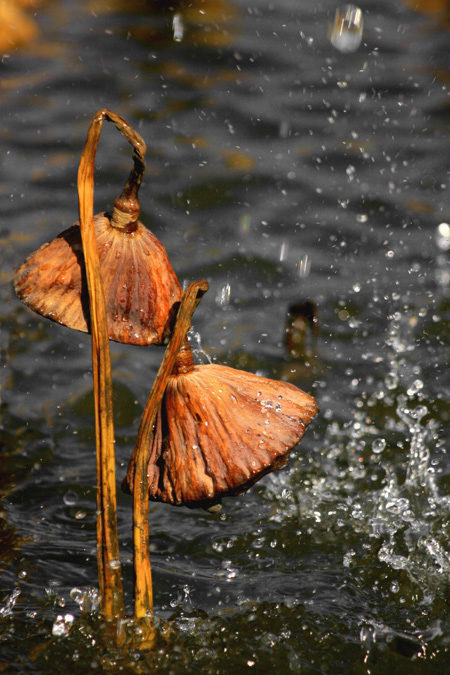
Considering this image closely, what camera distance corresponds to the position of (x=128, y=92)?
251cm

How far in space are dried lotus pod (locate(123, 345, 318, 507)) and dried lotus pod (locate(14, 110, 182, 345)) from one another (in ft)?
0.19

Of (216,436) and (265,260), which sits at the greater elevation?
(265,260)

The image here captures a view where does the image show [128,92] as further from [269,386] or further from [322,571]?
[269,386]

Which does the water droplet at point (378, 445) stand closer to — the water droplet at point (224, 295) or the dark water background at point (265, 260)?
the dark water background at point (265, 260)

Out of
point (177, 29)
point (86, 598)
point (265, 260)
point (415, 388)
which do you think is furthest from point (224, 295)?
point (86, 598)

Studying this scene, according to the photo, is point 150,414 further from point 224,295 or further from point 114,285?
point 224,295

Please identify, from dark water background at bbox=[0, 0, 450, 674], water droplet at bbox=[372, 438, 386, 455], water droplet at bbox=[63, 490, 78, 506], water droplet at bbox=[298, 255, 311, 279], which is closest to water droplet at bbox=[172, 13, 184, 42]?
dark water background at bbox=[0, 0, 450, 674]

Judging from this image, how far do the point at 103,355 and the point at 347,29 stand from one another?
7.60 ft

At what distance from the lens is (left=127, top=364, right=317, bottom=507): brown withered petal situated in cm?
67

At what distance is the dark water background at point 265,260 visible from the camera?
1.53 meters

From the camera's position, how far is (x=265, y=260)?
7.82 ft

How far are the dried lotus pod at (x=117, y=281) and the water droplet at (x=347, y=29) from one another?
216cm

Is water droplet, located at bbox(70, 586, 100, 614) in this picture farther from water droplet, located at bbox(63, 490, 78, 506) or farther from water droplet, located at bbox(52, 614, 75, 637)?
water droplet, located at bbox(63, 490, 78, 506)

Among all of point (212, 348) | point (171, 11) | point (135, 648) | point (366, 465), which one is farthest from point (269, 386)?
point (171, 11)
